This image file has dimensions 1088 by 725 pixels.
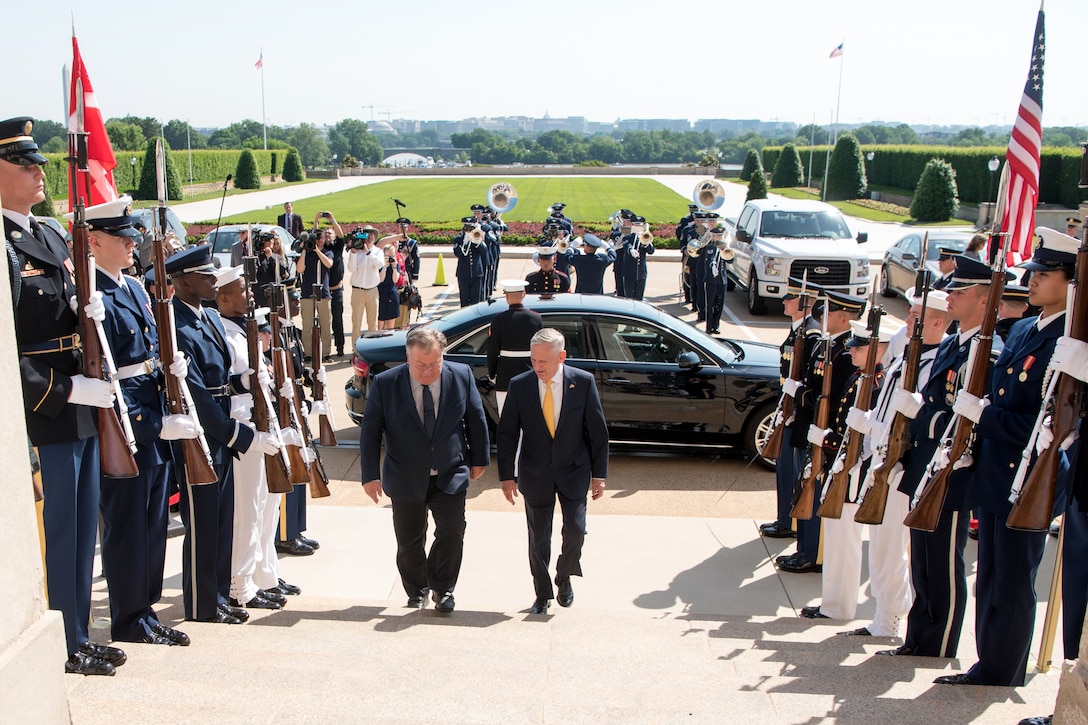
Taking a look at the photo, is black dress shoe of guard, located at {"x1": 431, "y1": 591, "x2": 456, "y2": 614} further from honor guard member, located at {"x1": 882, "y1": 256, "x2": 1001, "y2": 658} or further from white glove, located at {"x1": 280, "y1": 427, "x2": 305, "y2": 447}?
honor guard member, located at {"x1": 882, "y1": 256, "x2": 1001, "y2": 658}

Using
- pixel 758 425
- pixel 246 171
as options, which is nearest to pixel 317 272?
pixel 758 425

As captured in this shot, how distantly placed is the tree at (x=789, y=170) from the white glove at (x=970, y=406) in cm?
5886

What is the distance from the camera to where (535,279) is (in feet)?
38.1

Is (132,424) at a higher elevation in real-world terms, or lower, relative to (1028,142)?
lower

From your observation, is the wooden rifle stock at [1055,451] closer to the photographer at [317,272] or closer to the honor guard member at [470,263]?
the photographer at [317,272]

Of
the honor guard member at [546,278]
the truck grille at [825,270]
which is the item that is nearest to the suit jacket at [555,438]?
the honor guard member at [546,278]

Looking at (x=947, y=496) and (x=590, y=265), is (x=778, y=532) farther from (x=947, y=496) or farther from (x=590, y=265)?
(x=590, y=265)

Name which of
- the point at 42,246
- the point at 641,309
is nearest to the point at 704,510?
the point at 641,309

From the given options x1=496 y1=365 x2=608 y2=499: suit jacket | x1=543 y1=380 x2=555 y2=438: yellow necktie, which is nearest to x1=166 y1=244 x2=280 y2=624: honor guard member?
x1=496 y1=365 x2=608 y2=499: suit jacket

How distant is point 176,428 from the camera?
15.7 ft

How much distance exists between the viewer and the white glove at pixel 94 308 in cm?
432

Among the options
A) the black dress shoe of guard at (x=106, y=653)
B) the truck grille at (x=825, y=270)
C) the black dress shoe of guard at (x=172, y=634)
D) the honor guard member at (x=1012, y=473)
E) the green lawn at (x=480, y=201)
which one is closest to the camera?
the black dress shoe of guard at (x=106, y=653)

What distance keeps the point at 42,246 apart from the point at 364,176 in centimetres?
7358

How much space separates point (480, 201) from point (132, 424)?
4525 cm
